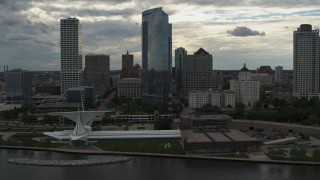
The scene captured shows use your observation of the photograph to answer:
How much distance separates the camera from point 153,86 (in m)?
55.2

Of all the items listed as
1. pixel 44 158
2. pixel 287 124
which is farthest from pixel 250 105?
pixel 44 158

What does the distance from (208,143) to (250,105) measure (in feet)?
88.5

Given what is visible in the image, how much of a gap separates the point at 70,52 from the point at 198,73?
18.9 metres

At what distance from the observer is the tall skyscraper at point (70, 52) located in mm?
66438

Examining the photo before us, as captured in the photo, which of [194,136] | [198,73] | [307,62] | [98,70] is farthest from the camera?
[98,70]

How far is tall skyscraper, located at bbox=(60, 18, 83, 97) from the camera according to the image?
6644 cm

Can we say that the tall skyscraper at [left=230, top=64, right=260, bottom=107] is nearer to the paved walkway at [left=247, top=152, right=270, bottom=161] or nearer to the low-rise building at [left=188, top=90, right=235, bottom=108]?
the low-rise building at [left=188, top=90, right=235, bottom=108]

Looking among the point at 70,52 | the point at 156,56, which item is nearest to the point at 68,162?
the point at 156,56

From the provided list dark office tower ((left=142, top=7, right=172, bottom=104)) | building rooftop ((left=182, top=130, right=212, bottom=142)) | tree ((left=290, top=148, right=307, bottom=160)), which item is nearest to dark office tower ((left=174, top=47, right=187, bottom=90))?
dark office tower ((left=142, top=7, right=172, bottom=104))

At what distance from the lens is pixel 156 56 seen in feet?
182

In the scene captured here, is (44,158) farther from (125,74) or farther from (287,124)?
(125,74)

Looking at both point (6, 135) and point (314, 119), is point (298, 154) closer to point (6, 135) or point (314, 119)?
point (314, 119)

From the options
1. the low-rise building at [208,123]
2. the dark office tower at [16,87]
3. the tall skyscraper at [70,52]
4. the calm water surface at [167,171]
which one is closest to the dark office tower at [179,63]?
the tall skyscraper at [70,52]

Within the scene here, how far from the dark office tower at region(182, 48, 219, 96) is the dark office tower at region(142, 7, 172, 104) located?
939 centimetres
